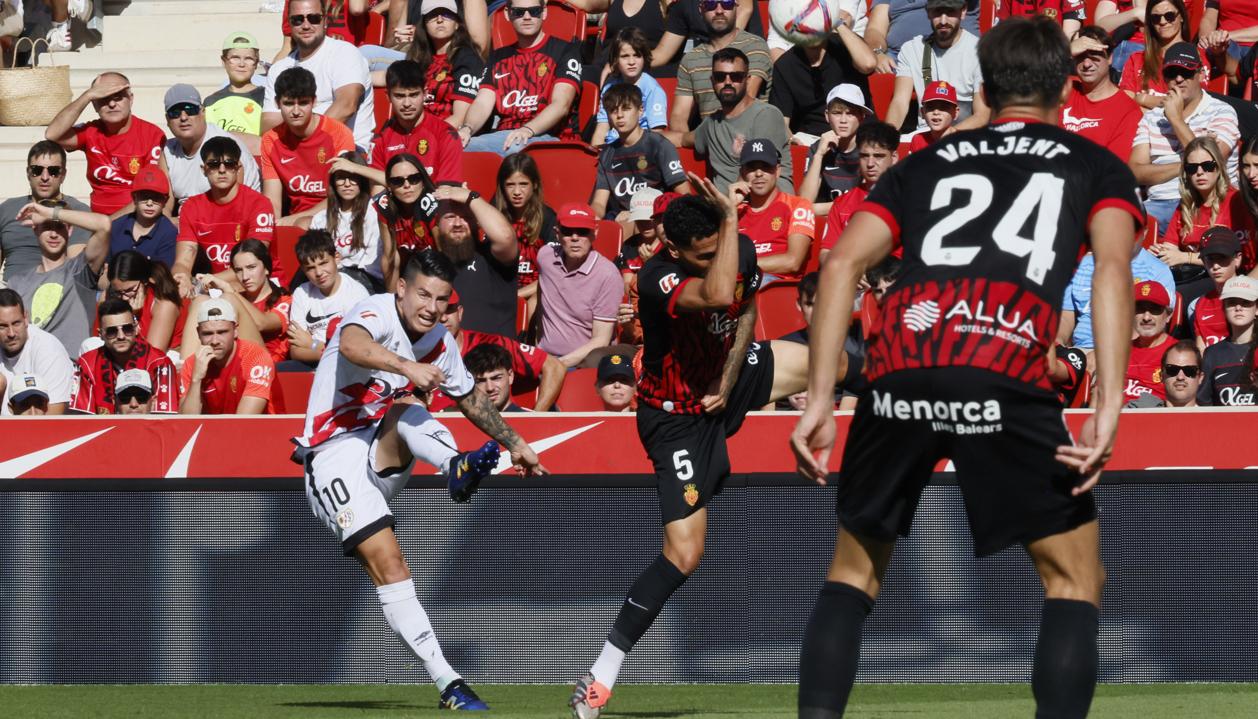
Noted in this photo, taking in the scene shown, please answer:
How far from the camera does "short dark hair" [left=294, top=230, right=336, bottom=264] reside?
1159 centimetres

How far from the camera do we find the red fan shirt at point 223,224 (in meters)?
12.8

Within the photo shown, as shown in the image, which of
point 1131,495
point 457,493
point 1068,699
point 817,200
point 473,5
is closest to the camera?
point 1068,699

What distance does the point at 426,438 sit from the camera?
7441 mm

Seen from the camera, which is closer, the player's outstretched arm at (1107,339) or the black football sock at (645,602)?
the player's outstretched arm at (1107,339)

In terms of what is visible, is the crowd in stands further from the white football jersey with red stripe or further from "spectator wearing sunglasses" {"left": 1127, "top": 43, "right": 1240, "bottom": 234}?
the white football jersey with red stripe

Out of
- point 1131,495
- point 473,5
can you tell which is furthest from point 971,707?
point 473,5

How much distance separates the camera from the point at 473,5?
1509 cm

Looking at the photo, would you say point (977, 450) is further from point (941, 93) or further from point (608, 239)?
point (941, 93)

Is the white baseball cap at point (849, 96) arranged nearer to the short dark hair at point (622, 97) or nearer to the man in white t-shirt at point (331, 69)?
Answer: the short dark hair at point (622, 97)

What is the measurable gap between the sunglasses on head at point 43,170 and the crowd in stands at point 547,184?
0.02 meters

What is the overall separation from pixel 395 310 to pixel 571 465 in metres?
1.84

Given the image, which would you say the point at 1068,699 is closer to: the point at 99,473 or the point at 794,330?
the point at 99,473

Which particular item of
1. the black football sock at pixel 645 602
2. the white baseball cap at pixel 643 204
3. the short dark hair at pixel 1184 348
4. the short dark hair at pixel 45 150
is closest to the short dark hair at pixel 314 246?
the white baseball cap at pixel 643 204

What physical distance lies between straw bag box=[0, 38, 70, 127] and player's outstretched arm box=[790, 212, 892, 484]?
42.7 feet
